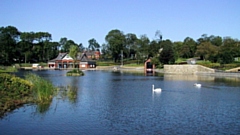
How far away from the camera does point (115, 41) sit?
4117 inches

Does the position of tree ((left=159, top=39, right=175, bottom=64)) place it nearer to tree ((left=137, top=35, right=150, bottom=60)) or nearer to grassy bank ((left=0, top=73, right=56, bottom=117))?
tree ((left=137, top=35, right=150, bottom=60))

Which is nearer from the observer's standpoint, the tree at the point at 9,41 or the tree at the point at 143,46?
the tree at the point at 9,41

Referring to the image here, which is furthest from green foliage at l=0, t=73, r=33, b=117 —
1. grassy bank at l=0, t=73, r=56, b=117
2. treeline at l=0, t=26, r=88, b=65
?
treeline at l=0, t=26, r=88, b=65

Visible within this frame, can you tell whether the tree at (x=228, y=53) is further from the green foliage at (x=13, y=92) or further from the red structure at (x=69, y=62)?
the green foliage at (x=13, y=92)

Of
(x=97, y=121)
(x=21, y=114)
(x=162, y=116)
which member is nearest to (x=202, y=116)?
(x=162, y=116)

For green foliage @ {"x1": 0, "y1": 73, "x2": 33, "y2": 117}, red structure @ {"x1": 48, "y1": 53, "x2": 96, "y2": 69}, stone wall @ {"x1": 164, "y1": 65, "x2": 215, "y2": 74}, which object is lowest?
green foliage @ {"x1": 0, "y1": 73, "x2": 33, "y2": 117}

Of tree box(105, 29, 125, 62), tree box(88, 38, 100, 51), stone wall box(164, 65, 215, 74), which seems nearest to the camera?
stone wall box(164, 65, 215, 74)

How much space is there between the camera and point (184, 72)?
63281 mm

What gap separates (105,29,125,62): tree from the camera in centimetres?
10489

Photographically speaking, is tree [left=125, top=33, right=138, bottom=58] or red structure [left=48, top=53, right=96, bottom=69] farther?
tree [left=125, top=33, right=138, bottom=58]

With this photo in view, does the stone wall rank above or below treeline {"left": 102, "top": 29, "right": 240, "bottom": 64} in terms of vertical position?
below

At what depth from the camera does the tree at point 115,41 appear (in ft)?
344

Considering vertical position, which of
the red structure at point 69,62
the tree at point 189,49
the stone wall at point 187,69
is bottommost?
the stone wall at point 187,69

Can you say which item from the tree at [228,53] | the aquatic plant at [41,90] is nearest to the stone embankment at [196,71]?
the tree at [228,53]
